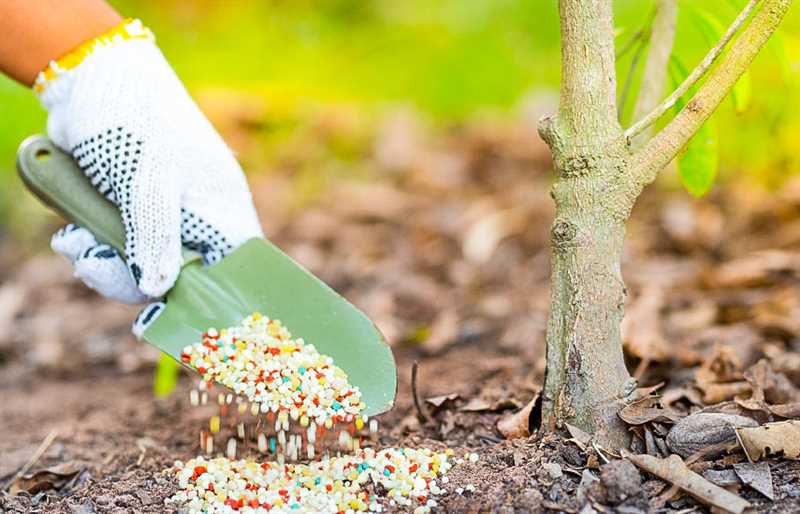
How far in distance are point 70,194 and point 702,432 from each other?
3.96ft

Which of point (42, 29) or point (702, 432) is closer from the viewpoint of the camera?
point (702, 432)

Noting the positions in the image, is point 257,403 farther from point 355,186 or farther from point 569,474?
point 355,186

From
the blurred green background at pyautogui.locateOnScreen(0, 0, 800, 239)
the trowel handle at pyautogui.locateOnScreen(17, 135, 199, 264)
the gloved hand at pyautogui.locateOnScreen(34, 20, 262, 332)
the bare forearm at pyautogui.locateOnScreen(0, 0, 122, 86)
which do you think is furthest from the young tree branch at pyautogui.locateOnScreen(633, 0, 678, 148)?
the blurred green background at pyautogui.locateOnScreen(0, 0, 800, 239)

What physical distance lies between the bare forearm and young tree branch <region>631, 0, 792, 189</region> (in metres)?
1.05

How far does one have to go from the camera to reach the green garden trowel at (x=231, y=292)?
5.28 feet

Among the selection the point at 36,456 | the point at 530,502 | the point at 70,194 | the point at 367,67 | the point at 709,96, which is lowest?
the point at 530,502

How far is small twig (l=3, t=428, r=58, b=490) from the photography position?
160 cm

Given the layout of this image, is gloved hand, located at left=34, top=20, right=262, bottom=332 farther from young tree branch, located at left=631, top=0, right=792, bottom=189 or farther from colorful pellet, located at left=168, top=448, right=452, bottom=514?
young tree branch, located at left=631, top=0, right=792, bottom=189

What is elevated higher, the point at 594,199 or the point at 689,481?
the point at 594,199

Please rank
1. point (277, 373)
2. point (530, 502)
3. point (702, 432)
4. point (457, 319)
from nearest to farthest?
1. point (530, 502)
2. point (702, 432)
3. point (277, 373)
4. point (457, 319)

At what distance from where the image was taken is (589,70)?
4.45 ft

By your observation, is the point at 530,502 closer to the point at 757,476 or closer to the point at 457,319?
the point at 757,476

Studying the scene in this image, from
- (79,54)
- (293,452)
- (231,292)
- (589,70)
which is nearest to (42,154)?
(79,54)

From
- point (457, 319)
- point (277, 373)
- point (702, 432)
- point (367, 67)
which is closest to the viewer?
point (702, 432)
